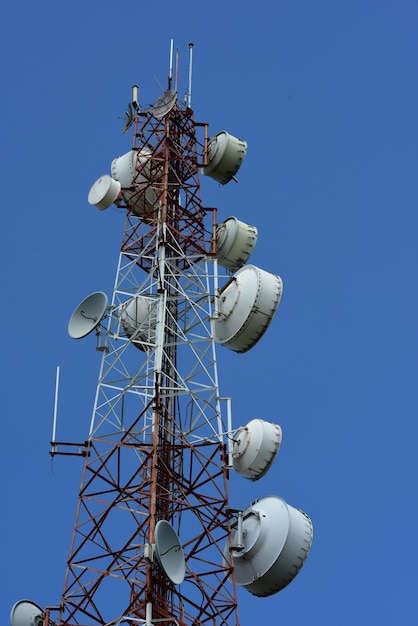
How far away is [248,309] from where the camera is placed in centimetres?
4125

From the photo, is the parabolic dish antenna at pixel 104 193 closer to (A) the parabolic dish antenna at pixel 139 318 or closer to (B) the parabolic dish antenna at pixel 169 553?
(A) the parabolic dish antenna at pixel 139 318

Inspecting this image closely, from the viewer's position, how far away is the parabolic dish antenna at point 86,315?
41781 mm

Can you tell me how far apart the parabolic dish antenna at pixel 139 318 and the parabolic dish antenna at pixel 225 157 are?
734 cm

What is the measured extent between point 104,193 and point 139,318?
541 cm

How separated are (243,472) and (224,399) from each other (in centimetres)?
267

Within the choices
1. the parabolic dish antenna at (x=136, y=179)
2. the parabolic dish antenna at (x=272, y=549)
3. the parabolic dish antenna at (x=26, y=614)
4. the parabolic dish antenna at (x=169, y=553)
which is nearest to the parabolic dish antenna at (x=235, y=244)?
the parabolic dish antenna at (x=136, y=179)

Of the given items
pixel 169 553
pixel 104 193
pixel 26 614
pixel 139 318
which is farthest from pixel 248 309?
pixel 26 614

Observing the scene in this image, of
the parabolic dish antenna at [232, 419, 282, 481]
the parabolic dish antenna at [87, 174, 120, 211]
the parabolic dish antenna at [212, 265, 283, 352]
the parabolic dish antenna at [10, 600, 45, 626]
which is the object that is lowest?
the parabolic dish antenna at [10, 600, 45, 626]

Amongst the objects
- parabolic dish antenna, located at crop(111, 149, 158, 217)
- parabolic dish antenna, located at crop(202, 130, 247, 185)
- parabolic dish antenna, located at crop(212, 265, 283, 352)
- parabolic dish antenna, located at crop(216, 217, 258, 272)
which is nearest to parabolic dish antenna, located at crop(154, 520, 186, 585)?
parabolic dish antenna, located at crop(212, 265, 283, 352)

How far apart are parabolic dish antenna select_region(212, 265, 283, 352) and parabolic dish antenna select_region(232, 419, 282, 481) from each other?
3.12m

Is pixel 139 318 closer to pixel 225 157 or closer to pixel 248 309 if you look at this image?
pixel 248 309

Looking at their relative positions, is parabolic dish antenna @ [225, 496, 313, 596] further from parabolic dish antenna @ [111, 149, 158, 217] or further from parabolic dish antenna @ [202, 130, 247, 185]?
parabolic dish antenna @ [202, 130, 247, 185]

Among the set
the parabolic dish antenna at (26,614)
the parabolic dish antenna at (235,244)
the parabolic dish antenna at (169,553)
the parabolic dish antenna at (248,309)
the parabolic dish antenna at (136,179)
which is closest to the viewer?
the parabolic dish antenna at (169,553)

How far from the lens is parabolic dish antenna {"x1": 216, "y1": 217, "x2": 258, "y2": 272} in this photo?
4494cm
